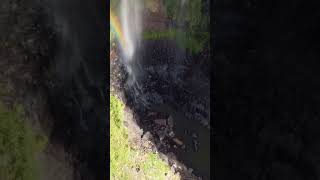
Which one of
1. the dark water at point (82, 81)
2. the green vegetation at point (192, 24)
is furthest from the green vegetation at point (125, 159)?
the green vegetation at point (192, 24)

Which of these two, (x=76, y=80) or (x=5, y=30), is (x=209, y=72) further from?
(x=5, y=30)

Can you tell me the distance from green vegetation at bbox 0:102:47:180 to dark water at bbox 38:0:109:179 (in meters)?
0.12

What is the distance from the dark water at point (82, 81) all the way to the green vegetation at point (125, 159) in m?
0.08

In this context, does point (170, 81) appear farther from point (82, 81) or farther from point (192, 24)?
point (82, 81)

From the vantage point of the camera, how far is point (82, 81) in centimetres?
250

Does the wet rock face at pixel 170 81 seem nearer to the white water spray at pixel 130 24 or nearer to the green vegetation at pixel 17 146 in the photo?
the white water spray at pixel 130 24

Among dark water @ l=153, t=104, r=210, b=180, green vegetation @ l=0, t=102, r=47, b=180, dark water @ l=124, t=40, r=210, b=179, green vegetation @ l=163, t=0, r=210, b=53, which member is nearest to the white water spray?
dark water @ l=124, t=40, r=210, b=179

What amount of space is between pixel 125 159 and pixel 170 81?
508 mm

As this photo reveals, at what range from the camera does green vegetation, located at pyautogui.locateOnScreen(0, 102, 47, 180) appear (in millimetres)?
2398

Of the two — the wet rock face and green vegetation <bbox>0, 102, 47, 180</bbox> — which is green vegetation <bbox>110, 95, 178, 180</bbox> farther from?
green vegetation <bbox>0, 102, 47, 180</bbox>

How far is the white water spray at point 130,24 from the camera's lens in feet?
7.47

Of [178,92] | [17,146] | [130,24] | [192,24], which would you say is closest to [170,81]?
[178,92]
